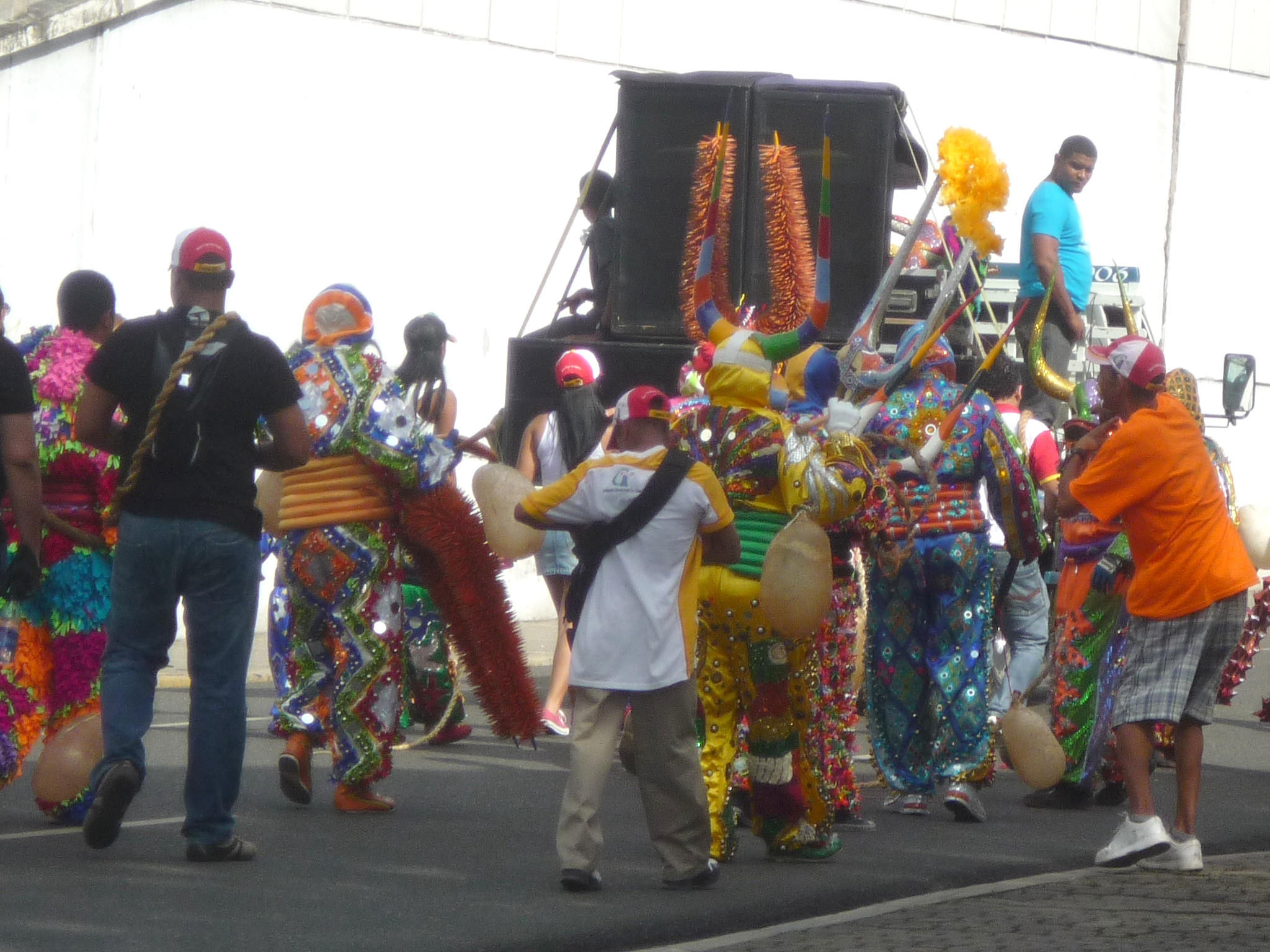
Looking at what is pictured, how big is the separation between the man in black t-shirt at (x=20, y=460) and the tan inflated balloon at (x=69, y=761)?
71 cm

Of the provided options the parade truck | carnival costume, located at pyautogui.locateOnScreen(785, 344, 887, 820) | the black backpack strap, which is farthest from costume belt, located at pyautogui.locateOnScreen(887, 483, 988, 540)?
the parade truck

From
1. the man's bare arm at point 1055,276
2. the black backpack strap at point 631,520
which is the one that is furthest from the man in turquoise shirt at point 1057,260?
the black backpack strap at point 631,520

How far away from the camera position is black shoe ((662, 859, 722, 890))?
272 inches

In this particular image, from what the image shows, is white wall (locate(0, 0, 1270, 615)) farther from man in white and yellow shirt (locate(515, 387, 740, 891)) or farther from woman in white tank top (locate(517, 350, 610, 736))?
man in white and yellow shirt (locate(515, 387, 740, 891))

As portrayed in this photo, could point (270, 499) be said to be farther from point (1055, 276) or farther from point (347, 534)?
point (1055, 276)

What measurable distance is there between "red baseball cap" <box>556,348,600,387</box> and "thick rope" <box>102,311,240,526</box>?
4.48m

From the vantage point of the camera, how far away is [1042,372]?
11766 millimetres

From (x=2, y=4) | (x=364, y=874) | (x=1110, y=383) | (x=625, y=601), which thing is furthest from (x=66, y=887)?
(x=2, y=4)

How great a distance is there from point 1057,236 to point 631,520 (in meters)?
5.82

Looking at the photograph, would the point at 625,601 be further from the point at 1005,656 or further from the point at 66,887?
the point at 1005,656

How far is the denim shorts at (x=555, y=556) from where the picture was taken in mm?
11562

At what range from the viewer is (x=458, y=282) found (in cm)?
1714

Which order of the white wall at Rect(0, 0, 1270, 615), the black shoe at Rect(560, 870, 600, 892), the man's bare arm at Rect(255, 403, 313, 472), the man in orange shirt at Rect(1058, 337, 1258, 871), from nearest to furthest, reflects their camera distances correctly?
the black shoe at Rect(560, 870, 600, 892) < the man's bare arm at Rect(255, 403, 313, 472) < the man in orange shirt at Rect(1058, 337, 1258, 871) < the white wall at Rect(0, 0, 1270, 615)

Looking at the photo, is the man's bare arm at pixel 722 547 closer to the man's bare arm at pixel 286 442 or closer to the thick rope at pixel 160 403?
the man's bare arm at pixel 286 442
